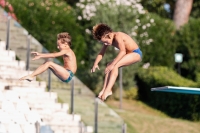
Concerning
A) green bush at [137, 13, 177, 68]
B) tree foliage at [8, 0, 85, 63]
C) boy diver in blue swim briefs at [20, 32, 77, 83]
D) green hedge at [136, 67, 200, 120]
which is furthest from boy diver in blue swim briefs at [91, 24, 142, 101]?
green bush at [137, 13, 177, 68]

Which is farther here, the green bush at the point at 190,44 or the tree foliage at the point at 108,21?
the green bush at the point at 190,44

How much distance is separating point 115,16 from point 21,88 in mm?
10595

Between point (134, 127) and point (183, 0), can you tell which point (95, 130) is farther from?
point (183, 0)

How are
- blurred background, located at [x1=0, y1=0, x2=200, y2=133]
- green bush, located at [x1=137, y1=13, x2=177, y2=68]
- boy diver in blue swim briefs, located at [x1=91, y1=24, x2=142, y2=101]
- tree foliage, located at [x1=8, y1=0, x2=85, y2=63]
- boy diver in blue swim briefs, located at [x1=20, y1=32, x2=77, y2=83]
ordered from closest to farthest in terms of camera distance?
boy diver in blue swim briefs, located at [x1=91, y1=24, x2=142, y2=101] < boy diver in blue swim briefs, located at [x1=20, y1=32, x2=77, y2=83] < blurred background, located at [x1=0, y1=0, x2=200, y2=133] < tree foliage, located at [x1=8, y1=0, x2=85, y2=63] < green bush, located at [x1=137, y1=13, x2=177, y2=68]

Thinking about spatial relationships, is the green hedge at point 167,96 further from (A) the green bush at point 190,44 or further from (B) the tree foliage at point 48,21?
(B) the tree foliage at point 48,21

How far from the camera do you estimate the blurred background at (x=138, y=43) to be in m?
24.4


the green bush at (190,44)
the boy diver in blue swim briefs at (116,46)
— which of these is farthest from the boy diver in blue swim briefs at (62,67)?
the green bush at (190,44)

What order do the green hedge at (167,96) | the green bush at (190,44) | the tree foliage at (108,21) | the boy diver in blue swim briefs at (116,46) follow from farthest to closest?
the green bush at (190,44), the tree foliage at (108,21), the green hedge at (167,96), the boy diver in blue swim briefs at (116,46)

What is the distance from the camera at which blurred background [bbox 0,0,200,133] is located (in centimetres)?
2436

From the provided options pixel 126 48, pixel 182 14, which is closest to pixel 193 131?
pixel 182 14

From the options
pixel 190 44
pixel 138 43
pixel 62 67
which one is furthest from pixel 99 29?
pixel 190 44

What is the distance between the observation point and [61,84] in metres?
20.3

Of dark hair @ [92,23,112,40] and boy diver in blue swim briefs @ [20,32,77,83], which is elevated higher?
dark hair @ [92,23,112,40]

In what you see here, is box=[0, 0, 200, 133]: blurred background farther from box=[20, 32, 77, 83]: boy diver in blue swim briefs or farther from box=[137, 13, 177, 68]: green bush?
box=[20, 32, 77, 83]: boy diver in blue swim briefs
